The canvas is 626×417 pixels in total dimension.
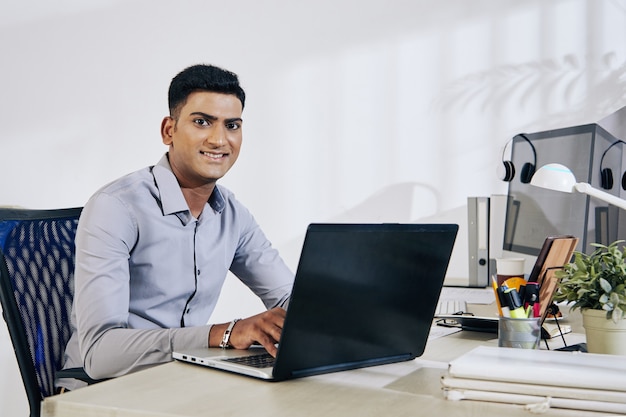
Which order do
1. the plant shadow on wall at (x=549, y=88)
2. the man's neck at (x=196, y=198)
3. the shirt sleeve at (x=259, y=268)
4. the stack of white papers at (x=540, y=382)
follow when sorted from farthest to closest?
the plant shadow on wall at (x=549, y=88) → the shirt sleeve at (x=259, y=268) → the man's neck at (x=196, y=198) → the stack of white papers at (x=540, y=382)

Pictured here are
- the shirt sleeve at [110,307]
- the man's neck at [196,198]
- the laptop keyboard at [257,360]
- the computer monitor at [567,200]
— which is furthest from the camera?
the computer monitor at [567,200]

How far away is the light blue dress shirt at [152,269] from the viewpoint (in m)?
1.41

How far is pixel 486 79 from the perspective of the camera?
305 centimetres

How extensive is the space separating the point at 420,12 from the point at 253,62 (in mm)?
788

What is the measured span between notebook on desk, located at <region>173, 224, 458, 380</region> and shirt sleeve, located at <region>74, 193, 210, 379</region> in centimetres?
17

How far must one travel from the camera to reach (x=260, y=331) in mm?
1232

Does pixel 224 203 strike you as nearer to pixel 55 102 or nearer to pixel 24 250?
pixel 24 250

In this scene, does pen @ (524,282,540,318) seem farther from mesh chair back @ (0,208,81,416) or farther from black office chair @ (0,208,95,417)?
mesh chair back @ (0,208,81,416)

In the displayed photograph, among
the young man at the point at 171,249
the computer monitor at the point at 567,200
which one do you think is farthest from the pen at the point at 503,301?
the computer monitor at the point at 567,200

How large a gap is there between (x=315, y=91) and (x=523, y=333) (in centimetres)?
224

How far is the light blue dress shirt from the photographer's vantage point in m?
1.41

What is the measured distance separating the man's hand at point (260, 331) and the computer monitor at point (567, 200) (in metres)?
1.20

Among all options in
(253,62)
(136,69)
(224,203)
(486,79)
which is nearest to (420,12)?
(486,79)

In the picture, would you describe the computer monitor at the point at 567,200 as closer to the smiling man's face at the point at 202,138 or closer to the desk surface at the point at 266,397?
the smiling man's face at the point at 202,138
